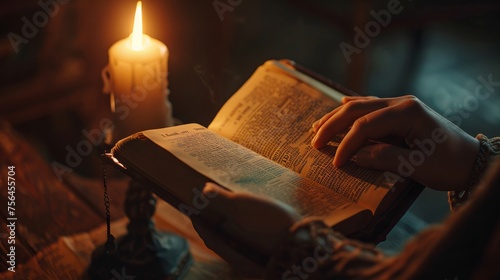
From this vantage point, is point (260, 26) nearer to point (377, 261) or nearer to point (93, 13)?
point (93, 13)

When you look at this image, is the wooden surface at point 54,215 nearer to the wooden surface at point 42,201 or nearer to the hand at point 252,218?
the wooden surface at point 42,201

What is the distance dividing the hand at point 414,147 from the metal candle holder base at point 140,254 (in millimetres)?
386

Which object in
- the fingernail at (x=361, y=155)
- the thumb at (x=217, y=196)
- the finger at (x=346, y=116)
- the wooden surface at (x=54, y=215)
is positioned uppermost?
the finger at (x=346, y=116)

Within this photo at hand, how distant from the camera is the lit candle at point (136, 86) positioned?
3.31 feet

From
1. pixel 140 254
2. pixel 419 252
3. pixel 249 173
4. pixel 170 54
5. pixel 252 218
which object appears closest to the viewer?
pixel 419 252

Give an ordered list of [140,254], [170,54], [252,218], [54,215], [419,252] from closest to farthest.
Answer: [419,252] → [252,218] → [140,254] → [54,215] → [170,54]

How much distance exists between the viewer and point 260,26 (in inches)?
98.2

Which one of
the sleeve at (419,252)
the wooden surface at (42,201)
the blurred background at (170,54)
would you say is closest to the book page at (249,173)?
the sleeve at (419,252)

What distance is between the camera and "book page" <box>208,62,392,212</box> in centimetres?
82

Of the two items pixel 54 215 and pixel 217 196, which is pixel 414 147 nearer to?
pixel 217 196

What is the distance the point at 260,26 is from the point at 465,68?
3.01 ft

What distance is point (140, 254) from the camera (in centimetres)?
103

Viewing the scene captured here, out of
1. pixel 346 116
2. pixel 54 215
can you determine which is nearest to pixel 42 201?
pixel 54 215

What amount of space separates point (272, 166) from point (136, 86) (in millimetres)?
320
